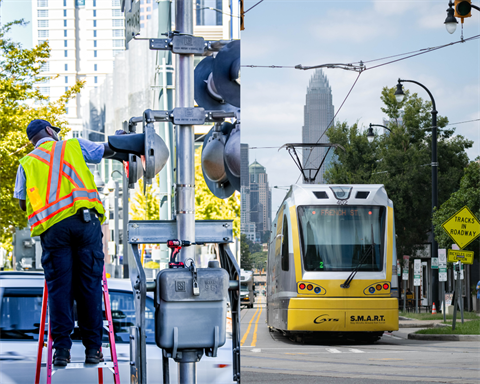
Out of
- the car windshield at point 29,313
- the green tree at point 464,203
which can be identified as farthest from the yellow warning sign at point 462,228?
the car windshield at point 29,313

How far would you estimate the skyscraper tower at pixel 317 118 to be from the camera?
2428mm

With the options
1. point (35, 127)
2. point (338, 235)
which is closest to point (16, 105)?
point (35, 127)

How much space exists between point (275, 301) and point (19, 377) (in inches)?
55.5

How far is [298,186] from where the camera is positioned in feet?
7.92

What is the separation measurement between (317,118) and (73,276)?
1.10m

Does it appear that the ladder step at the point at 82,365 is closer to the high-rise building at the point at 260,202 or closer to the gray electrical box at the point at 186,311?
the gray electrical box at the point at 186,311

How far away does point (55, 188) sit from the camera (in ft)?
6.86

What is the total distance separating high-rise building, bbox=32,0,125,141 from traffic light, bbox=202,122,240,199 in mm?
465

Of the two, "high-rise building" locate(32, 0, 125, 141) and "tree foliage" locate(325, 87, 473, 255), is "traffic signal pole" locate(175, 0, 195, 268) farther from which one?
"tree foliage" locate(325, 87, 473, 255)

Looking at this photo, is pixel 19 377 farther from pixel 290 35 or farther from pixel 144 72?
pixel 290 35

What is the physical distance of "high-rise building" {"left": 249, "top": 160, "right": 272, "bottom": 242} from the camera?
7.45ft

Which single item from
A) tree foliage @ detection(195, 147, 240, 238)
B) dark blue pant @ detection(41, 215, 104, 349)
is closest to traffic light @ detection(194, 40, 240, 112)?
tree foliage @ detection(195, 147, 240, 238)

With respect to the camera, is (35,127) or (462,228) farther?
(462,228)

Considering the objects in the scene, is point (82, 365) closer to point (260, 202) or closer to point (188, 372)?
point (188, 372)
